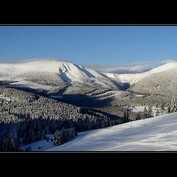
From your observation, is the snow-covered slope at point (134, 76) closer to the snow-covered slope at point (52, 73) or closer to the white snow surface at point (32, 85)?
the snow-covered slope at point (52, 73)

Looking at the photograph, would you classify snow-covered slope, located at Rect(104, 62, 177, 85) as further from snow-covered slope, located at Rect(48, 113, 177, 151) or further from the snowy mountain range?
snow-covered slope, located at Rect(48, 113, 177, 151)

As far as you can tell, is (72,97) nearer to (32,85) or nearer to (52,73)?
(52,73)

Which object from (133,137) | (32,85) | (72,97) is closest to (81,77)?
(72,97)
